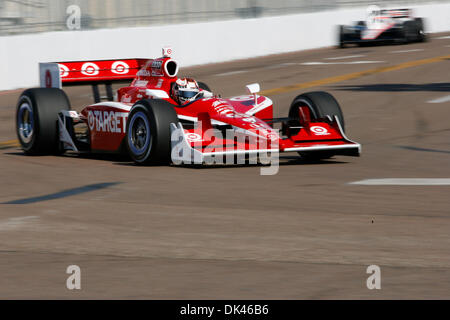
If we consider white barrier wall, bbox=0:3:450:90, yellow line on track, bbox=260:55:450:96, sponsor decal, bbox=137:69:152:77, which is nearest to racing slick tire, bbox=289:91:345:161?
sponsor decal, bbox=137:69:152:77

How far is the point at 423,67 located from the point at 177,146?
1499 cm

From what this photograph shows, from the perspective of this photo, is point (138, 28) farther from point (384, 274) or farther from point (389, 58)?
point (384, 274)

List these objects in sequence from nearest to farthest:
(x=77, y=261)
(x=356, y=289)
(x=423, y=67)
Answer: (x=356, y=289), (x=77, y=261), (x=423, y=67)

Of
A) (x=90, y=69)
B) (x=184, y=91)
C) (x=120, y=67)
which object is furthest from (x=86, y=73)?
(x=184, y=91)

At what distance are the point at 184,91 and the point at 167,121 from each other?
1.25 metres

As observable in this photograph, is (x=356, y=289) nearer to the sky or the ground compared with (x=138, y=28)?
nearer to the ground

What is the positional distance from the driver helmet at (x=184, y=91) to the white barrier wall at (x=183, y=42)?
1076 centimetres

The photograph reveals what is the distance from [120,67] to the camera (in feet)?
44.1

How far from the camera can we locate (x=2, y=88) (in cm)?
2136

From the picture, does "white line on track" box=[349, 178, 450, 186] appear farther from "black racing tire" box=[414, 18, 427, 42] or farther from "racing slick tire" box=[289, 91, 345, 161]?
"black racing tire" box=[414, 18, 427, 42]

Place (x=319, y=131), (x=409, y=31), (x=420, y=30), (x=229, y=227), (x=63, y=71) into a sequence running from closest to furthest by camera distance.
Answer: (x=229, y=227) < (x=319, y=131) < (x=63, y=71) < (x=409, y=31) < (x=420, y=30)

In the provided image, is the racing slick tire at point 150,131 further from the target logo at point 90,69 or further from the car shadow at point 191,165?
the target logo at point 90,69

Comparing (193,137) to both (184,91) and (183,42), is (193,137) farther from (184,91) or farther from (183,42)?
(183,42)
